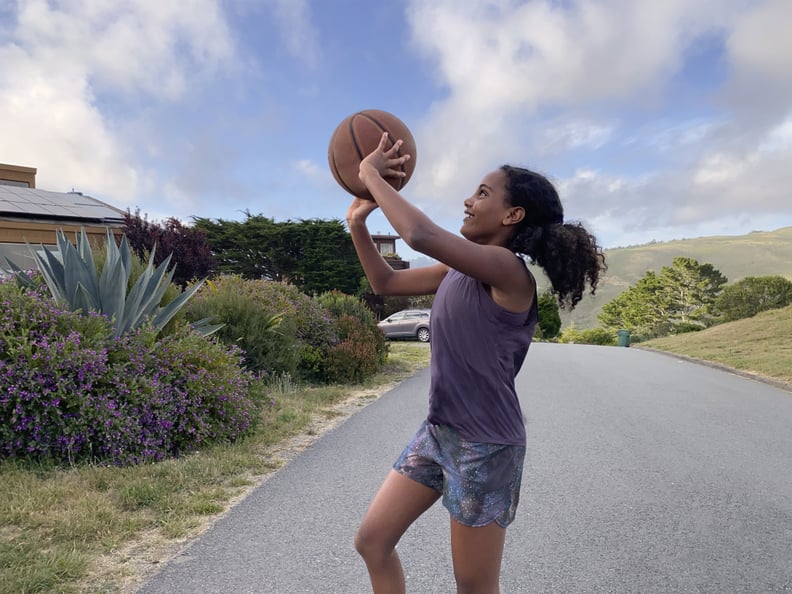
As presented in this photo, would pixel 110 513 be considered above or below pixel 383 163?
below

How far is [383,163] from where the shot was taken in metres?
2.23

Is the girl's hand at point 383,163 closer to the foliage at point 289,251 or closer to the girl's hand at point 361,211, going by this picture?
the girl's hand at point 361,211

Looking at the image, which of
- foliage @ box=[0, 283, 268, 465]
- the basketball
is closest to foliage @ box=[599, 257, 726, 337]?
foliage @ box=[0, 283, 268, 465]

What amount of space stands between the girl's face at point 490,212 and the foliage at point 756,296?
3803cm

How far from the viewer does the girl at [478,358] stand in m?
1.96

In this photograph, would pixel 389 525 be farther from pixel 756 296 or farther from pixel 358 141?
pixel 756 296

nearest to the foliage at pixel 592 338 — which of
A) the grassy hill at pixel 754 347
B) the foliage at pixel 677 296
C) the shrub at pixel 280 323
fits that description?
the foliage at pixel 677 296

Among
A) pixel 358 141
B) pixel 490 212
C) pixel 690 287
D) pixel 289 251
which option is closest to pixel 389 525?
pixel 490 212

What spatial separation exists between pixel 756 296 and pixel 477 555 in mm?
39346

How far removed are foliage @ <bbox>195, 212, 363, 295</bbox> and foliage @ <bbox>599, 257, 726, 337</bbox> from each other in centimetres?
2948

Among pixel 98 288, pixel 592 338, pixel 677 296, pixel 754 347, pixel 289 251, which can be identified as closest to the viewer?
pixel 98 288

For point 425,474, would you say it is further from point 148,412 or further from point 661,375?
point 661,375

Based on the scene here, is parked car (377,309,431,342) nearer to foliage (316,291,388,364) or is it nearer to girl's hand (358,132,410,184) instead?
foliage (316,291,388,364)

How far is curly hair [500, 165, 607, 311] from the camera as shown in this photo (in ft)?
6.88
